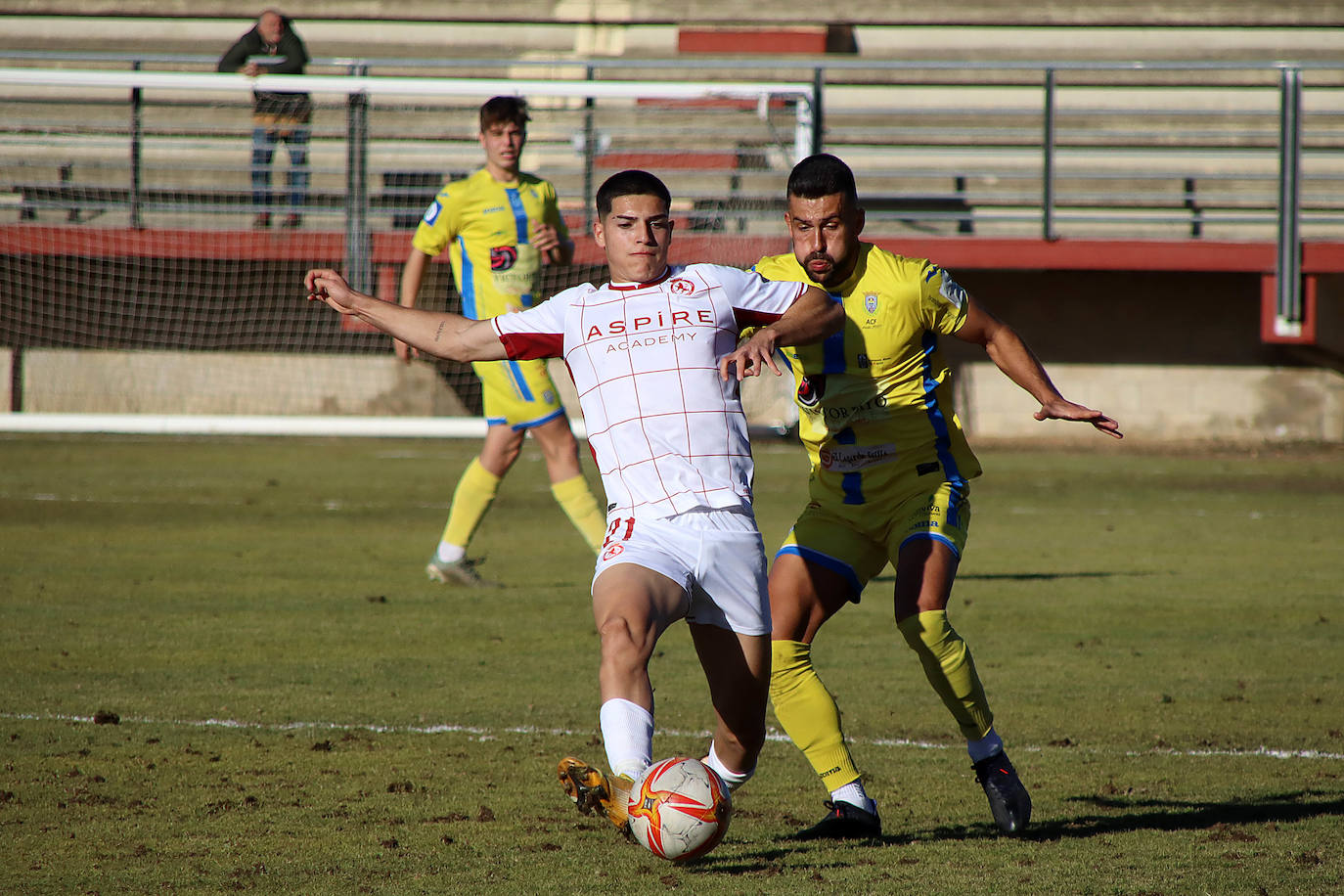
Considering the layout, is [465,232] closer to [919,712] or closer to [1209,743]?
[919,712]

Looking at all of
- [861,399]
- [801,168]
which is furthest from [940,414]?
[801,168]

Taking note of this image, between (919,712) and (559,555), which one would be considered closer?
(919,712)

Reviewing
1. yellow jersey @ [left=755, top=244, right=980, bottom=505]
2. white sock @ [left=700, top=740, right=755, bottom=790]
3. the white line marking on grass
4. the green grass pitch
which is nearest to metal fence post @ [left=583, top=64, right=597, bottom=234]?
the green grass pitch

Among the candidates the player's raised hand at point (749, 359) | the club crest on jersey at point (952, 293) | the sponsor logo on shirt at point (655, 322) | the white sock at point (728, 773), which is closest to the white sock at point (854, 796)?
the white sock at point (728, 773)

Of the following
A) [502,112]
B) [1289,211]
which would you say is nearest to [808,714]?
[502,112]

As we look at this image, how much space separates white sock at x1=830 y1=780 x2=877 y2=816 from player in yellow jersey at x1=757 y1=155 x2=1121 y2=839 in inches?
4.2

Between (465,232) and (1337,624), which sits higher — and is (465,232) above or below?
above

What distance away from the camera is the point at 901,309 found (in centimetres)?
527

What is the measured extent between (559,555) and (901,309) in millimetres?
6581

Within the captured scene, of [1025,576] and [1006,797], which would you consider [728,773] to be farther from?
[1025,576]

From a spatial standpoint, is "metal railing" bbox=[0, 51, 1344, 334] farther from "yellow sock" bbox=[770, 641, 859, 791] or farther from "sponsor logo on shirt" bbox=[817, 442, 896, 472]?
"yellow sock" bbox=[770, 641, 859, 791]

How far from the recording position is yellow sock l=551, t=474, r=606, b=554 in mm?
9672

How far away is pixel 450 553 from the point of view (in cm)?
982

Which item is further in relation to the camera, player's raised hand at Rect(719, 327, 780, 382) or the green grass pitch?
the green grass pitch
